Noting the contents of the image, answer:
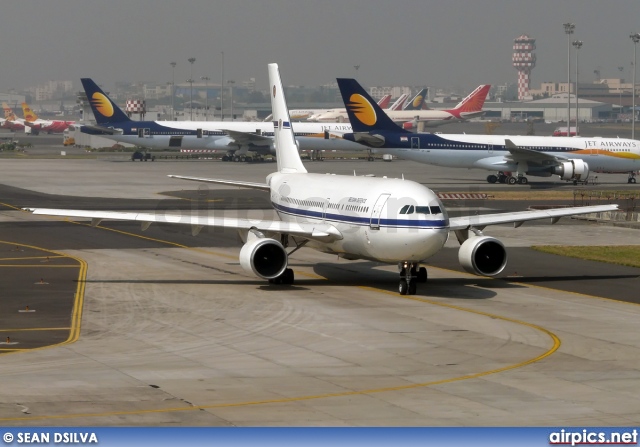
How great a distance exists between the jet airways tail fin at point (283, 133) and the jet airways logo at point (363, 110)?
45.9 meters

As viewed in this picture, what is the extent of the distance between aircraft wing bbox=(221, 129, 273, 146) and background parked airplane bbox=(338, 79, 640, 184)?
35.4 meters

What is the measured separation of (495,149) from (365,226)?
64.7 meters

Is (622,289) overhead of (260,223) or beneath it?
beneath

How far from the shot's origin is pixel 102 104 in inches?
5556

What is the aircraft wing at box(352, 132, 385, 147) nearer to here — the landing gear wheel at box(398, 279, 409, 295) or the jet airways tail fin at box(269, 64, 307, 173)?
the jet airways tail fin at box(269, 64, 307, 173)

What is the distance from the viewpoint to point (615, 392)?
2539cm

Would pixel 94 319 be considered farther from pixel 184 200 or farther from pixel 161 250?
pixel 184 200

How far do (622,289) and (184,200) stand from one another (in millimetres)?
46173

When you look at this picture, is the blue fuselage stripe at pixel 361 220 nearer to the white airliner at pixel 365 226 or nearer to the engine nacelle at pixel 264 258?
the white airliner at pixel 365 226

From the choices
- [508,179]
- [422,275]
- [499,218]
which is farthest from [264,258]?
[508,179]

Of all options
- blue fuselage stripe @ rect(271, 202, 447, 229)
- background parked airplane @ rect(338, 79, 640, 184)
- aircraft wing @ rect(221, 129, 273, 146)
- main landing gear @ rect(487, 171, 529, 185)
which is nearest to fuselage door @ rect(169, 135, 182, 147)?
aircraft wing @ rect(221, 129, 273, 146)

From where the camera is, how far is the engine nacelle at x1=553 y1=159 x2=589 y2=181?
99688mm

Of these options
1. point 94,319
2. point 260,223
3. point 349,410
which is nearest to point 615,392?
point 349,410

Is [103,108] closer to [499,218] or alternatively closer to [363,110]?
[363,110]
